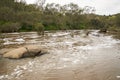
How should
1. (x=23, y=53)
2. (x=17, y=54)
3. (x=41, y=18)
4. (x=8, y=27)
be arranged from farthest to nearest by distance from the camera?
(x=41, y=18) < (x=8, y=27) < (x=23, y=53) < (x=17, y=54)

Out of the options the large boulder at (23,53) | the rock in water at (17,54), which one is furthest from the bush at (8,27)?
the rock in water at (17,54)

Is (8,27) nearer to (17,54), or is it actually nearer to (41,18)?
(41,18)

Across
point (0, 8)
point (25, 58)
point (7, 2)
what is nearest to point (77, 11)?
point (7, 2)

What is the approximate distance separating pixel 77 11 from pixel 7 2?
123 feet

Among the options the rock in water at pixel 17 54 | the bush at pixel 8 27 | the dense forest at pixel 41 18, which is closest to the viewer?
the rock in water at pixel 17 54

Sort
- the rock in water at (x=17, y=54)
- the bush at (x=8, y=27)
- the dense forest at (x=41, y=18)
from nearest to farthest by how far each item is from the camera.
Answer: the rock in water at (x=17, y=54) < the bush at (x=8, y=27) < the dense forest at (x=41, y=18)

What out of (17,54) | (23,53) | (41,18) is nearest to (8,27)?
(41,18)

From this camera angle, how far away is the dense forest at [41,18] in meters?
59.8

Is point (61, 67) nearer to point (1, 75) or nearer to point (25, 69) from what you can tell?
point (25, 69)

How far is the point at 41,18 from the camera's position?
73188 mm

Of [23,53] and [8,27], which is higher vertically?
[23,53]

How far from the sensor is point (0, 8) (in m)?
59.2

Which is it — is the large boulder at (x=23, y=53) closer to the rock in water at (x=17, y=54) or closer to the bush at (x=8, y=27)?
the rock in water at (x=17, y=54)

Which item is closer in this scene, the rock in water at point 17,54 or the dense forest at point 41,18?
the rock in water at point 17,54
